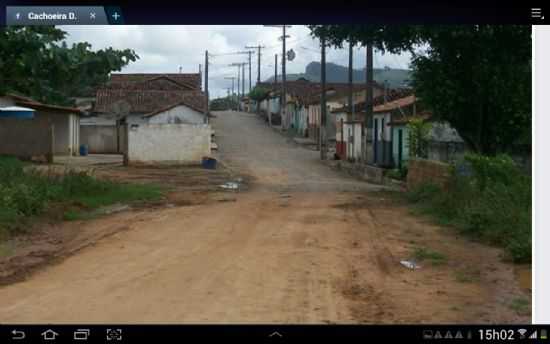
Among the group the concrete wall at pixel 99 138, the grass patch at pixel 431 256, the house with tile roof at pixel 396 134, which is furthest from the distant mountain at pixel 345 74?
the grass patch at pixel 431 256

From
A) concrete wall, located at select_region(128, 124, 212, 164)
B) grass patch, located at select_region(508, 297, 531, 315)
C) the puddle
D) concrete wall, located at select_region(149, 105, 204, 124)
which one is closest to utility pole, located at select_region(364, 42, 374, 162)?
concrete wall, located at select_region(128, 124, 212, 164)

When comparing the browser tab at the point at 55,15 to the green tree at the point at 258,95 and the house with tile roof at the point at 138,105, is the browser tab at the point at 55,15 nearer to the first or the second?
the house with tile roof at the point at 138,105

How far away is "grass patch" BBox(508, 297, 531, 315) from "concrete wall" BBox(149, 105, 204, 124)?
27.6 meters

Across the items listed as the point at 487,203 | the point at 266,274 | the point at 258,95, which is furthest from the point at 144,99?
the point at 258,95

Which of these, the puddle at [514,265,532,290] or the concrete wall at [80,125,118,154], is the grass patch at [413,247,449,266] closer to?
the puddle at [514,265,532,290]

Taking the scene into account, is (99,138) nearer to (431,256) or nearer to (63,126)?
(63,126)

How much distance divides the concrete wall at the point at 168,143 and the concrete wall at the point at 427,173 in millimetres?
11330

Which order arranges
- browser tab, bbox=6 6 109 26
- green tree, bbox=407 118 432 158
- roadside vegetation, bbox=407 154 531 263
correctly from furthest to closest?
1. green tree, bbox=407 118 432 158
2. roadside vegetation, bbox=407 154 531 263
3. browser tab, bbox=6 6 109 26

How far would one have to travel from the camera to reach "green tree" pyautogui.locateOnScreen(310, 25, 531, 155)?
14.6 meters

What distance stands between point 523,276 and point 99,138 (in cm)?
3162

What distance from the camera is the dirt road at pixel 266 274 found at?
5.75 meters

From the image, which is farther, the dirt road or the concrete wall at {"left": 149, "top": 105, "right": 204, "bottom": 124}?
the concrete wall at {"left": 149, "top": 105, "right": 204, "bottom": 124}

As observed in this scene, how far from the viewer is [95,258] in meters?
8.59

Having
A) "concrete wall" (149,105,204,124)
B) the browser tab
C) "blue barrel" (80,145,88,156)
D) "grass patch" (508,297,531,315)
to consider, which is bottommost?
"grass patch" (508,297,531,315)
